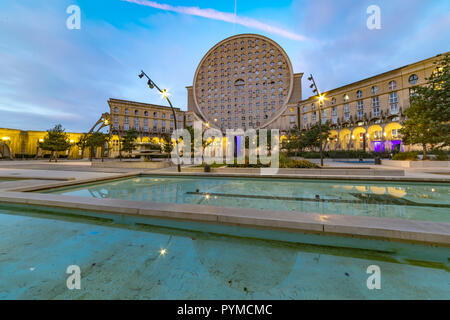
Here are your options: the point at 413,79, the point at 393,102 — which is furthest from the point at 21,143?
the point at 413,79

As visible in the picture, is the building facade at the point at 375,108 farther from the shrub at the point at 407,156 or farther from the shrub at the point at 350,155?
the shrub at the point at 407,156

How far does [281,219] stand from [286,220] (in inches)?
4.0

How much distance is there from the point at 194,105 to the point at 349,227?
67882 millimetres

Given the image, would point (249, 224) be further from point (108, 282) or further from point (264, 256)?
point (108, 282)

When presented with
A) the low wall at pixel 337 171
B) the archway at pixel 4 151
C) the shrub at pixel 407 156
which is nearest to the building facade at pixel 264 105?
the archway at pixel 4 151

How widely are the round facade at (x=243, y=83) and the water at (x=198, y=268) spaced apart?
189 ft

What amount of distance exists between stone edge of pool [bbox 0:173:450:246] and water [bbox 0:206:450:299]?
255 mm

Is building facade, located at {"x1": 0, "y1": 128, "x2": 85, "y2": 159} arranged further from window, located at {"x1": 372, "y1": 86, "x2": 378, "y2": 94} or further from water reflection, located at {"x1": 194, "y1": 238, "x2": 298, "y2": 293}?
window, located at {"x1": 372, "y1": 86, "x2": 378, "y2": 94}

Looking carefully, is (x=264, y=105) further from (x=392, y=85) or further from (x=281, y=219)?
(x=281, y=219)

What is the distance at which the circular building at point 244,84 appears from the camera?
58.1 m

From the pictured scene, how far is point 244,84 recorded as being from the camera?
61438mm
